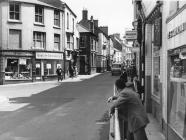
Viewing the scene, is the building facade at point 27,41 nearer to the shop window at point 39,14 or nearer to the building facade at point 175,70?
the shop window at point 39,14

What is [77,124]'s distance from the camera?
11.3m

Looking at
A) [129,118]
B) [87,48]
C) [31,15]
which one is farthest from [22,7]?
[129,118]

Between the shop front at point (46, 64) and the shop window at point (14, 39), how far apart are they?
2.40 metres

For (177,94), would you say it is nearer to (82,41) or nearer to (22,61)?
(22,61)

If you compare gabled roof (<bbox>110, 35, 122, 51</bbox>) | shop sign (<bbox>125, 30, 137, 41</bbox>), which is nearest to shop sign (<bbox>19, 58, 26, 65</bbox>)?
shop sign (<bbox>125, 30, 137, 41</bbox>)

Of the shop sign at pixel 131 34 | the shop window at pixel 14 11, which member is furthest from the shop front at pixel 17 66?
the shop sign at pixel 131 34

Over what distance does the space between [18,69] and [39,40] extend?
188 inches

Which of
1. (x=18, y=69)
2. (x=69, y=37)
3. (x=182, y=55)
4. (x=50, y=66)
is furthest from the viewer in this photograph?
(x=69, y=37)

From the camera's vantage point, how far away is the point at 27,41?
37.2 meters

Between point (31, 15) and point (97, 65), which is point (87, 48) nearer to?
point (97, 65)

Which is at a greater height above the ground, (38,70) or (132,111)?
(38,70)

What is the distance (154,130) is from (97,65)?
62.0 metres

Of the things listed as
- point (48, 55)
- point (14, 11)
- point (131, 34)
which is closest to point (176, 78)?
point (131, 34)

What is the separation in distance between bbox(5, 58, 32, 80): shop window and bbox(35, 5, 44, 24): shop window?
204 inches
